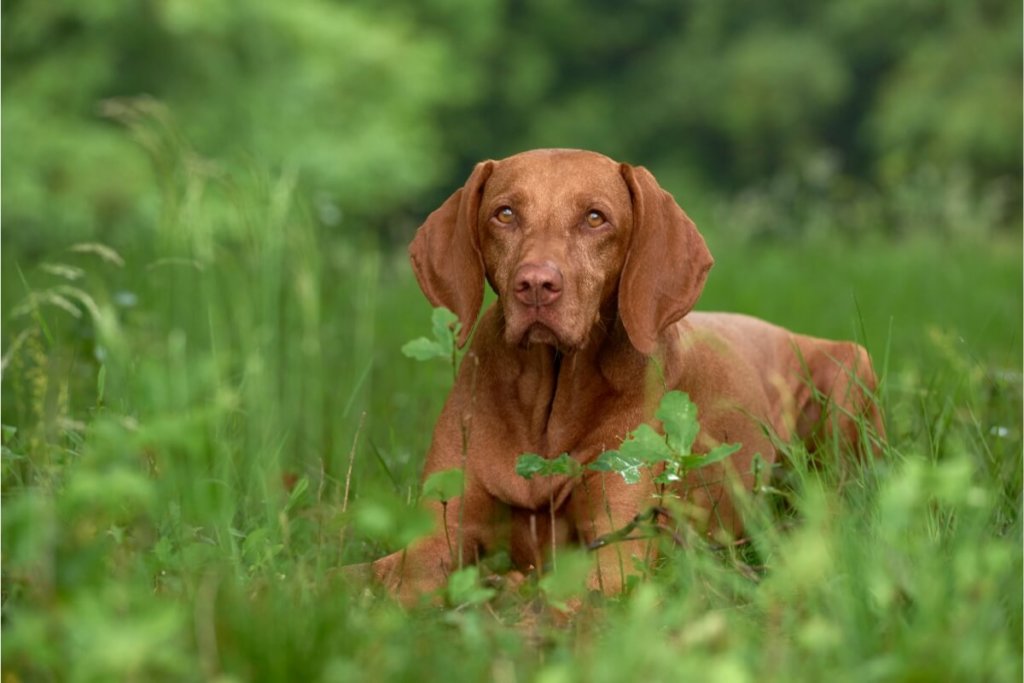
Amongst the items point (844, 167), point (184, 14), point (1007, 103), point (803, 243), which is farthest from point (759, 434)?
point (844, 167)

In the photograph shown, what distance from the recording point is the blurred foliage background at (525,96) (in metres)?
17.1

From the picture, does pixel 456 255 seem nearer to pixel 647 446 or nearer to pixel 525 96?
Result: pixel 647 446

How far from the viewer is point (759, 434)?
170 inches

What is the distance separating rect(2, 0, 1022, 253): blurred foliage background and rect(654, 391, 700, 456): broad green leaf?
8.98 metres

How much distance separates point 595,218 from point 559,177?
0.14 metres

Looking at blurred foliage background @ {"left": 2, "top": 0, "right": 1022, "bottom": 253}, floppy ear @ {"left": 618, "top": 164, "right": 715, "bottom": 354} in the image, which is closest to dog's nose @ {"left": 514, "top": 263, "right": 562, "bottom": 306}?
floppy ear @ {"left": 618, "top": 164, "right": 715, "bottom": 354}

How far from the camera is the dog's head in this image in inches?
135

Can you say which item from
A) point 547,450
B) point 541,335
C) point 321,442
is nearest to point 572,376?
point 547,450

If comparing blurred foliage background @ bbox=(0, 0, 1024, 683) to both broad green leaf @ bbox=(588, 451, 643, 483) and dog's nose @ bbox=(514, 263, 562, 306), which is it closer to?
broad green leaf @ bbox=(588, 451, 643, 483)

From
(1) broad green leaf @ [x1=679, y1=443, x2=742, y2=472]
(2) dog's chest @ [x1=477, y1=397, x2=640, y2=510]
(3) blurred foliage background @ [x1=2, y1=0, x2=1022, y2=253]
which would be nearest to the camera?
(1) broad green leaf @ [x1=679, y1=443, x2=742, y2=472]

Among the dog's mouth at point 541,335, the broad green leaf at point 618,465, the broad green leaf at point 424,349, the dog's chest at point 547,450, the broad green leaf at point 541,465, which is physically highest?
the dog's mouth at point 541,335

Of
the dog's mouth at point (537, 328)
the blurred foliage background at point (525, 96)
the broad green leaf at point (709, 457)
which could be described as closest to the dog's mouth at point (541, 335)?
the dog's mouth at point (537, 328)

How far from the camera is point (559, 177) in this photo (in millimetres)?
3629

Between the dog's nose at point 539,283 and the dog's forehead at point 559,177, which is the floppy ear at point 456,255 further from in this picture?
the dog's nose at point 539,283
